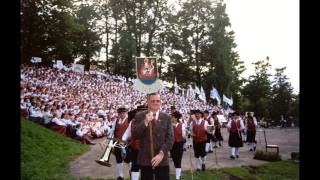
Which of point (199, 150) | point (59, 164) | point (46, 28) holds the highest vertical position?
point (46, 28)

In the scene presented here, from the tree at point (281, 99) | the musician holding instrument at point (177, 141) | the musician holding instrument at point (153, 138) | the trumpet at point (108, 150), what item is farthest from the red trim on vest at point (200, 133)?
the tree at point (281, 99)

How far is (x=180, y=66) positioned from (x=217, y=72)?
173 inches

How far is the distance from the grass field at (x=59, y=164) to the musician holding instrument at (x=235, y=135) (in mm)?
1580

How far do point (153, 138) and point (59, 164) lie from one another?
6.97 metres

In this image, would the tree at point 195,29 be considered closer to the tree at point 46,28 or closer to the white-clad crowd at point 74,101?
the tree at point 46,28

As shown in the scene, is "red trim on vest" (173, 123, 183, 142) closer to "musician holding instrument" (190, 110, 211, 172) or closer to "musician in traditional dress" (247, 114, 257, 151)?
"musician holding instrument" (190, 110, 211, 172)

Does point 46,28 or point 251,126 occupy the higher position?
point 46,28

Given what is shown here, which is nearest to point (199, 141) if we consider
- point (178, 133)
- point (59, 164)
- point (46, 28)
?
point (178, 133)

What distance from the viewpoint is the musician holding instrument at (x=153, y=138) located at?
630 centimetres

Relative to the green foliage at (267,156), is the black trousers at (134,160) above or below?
above

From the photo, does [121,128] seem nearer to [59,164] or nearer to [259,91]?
[59,164]

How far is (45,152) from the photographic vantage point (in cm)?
1399

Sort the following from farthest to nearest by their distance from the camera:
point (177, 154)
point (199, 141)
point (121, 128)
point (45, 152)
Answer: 1. point (45, 152)
2. point (199, 141)
3. point (177, 154)
4. point (121, 128)

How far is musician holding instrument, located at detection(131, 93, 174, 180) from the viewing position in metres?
6.30
